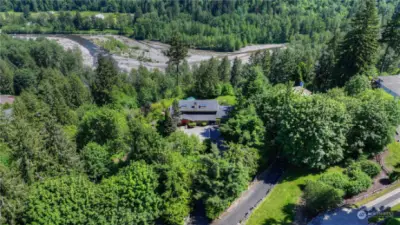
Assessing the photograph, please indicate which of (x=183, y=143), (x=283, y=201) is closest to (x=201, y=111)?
(x=183, y=143)

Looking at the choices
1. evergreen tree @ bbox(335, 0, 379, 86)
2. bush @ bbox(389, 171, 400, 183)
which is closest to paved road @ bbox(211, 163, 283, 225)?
bush @ bbox(389, 171, 400, 183)

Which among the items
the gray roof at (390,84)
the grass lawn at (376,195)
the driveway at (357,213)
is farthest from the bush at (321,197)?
the gray roof at (390,84)

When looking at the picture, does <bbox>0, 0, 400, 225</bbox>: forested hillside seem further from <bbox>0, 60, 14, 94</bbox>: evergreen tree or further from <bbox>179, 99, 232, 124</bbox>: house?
<bbox>0, 60, 14, 94</bbox>: evergreen tree

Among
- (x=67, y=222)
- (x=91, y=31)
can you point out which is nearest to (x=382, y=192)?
(x=67, y=222)

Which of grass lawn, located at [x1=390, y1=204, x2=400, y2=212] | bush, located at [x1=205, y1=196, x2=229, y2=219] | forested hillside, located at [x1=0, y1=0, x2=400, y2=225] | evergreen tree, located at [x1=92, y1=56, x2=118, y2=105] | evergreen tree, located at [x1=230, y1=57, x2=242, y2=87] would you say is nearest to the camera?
forested hillside, located at [x1=0, y1=0, x2=400, y2=225]

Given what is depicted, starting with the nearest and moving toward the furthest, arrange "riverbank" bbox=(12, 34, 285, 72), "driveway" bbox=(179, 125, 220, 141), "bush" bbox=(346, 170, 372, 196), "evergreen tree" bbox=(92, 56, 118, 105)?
"bush" bbox=(346, 170, 372, 196) < "driveway" bbox=(179, 125, 220, 141) < "evergreen tree" bbox=(92, 56, 118, 105) < "riverbank" bbox=(12, 34, 285, 72)

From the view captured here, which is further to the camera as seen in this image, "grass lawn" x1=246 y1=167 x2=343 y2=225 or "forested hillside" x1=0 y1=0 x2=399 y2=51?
"forested hillside" x1=0 y1=0 x2=399 y2=51
